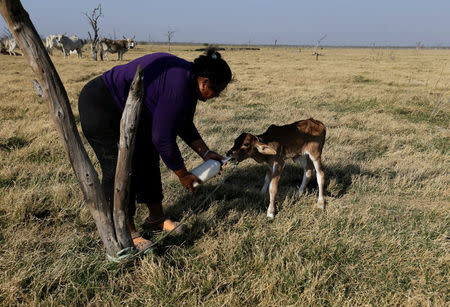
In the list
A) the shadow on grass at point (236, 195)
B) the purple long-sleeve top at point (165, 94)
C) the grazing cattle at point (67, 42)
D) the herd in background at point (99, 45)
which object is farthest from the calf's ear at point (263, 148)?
the grazing cattle at point (67, 42)

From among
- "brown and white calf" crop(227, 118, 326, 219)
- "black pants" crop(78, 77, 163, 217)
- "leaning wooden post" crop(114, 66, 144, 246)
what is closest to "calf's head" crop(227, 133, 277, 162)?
"brown and white calf" crop(227, 118, 326, 219)

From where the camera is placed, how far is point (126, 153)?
7.67 ft

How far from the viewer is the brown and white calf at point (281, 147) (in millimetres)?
3740

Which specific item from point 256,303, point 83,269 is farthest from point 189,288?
point 83,269

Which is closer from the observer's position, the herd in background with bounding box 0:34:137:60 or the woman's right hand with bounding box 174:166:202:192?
the woman's right hand with bounding box 174:166:202:192

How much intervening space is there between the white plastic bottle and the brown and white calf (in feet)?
1.96

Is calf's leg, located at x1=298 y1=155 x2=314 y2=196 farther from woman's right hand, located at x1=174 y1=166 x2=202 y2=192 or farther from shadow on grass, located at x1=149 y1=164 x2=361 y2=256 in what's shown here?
woman's right hand, located at x1=174 y1=166 x2=202 y2=192

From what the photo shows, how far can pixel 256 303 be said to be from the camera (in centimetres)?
242

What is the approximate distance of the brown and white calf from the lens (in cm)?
374

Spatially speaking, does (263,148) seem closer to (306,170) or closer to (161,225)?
(306,170)

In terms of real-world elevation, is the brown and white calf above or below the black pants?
below

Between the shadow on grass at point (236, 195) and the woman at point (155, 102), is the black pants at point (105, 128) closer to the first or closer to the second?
the woman at point (155, 102)

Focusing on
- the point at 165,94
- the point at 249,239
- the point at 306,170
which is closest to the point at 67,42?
the point at 306,170

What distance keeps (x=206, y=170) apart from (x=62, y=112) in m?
1.36
